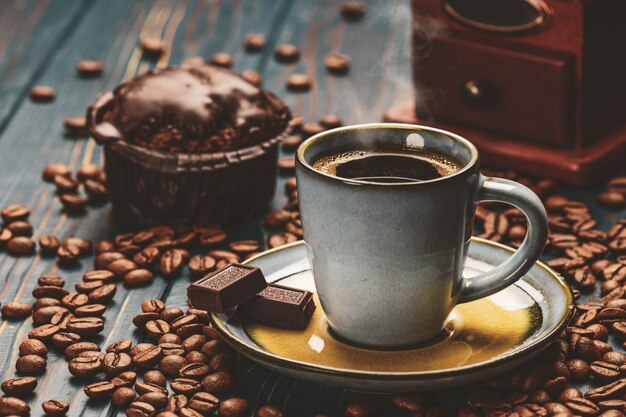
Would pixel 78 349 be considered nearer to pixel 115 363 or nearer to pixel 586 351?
pixel 115 363

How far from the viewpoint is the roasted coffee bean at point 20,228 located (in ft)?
5.36

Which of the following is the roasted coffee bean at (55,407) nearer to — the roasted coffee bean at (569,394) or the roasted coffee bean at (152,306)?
the roasted coffee bean at (152,306)

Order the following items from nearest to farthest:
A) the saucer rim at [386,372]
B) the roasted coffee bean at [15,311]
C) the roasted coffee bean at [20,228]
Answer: the saucer rim at [386,372], the roasted coffee bean at [15,311], the roasted coffee bean at [20,228]

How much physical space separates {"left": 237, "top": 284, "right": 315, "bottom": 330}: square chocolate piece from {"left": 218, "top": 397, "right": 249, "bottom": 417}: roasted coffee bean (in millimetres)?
109

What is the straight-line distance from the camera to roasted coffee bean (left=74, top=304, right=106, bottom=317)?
4.56ft

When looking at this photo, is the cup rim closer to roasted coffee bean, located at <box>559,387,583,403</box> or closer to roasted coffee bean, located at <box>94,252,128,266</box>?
roasted coffee bean, located at <box>559,387,583,403</box>

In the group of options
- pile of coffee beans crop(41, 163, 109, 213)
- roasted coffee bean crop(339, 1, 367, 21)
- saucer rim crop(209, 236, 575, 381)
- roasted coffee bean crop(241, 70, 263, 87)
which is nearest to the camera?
saucer rim crop(209, 236, 575, 381)

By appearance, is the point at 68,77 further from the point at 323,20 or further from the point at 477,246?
the point at 477,246

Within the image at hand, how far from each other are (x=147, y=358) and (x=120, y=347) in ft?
0.18

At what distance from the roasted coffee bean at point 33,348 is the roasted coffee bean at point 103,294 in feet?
0.47

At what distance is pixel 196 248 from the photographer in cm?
162

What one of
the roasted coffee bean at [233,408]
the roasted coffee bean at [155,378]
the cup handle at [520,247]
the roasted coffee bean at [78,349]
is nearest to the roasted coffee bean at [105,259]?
the roasted coffee bean at [78,349]

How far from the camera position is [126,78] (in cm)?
225

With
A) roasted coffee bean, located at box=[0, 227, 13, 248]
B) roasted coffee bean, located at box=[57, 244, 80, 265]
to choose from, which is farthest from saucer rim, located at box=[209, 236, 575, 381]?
roasted coffee bean, located at box=[0, 227, 13, 248]
